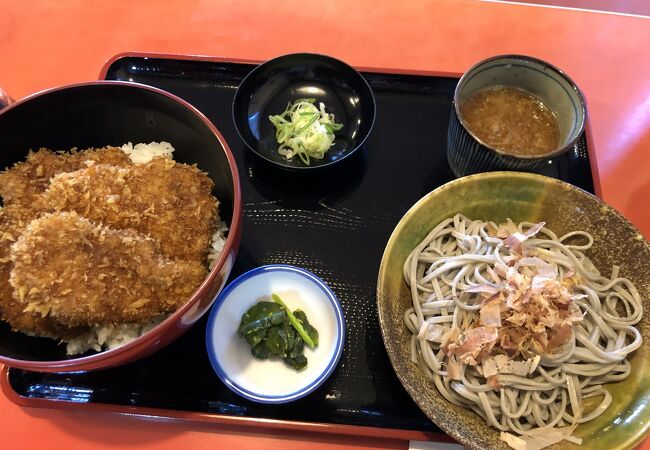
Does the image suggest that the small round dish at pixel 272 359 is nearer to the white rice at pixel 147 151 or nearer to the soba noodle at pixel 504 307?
the soba noodle at pixel 504 307

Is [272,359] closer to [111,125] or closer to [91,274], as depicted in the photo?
[91,274]

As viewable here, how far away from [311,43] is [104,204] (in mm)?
1422

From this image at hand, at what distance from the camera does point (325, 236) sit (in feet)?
6.15

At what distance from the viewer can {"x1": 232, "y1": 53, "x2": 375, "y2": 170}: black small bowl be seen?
79.7 inches

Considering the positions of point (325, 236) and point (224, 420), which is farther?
point (325, 236)

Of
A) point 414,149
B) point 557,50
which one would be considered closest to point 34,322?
point 414,149

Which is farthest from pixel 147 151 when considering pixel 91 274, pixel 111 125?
pixel 91 274

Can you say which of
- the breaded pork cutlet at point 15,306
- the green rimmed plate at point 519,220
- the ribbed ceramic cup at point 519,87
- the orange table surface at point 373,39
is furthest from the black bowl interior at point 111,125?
the ribbed ceramic cup at point 519,87

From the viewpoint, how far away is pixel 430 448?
150 cm

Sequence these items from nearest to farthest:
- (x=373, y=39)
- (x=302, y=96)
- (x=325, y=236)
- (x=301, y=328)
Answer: (x=301, y=328) → (x=325, y=236) → (x=302, y=96) → (x=373, y=39)

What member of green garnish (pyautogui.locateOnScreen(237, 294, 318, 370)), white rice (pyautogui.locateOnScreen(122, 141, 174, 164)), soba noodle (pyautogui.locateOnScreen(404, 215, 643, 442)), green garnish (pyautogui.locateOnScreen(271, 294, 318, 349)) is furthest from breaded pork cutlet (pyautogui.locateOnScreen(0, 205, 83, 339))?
soba noodle (pyautogui.locateOnScreen(404, 215, 643, 442))

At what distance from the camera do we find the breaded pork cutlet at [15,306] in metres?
1.41

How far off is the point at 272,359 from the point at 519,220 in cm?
103

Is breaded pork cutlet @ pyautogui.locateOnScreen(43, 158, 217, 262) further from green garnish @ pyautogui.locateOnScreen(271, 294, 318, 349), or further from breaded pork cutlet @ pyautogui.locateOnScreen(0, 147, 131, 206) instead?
green garnish @ pyautogui.locateOnScreen(271, 294, 318, 349)
